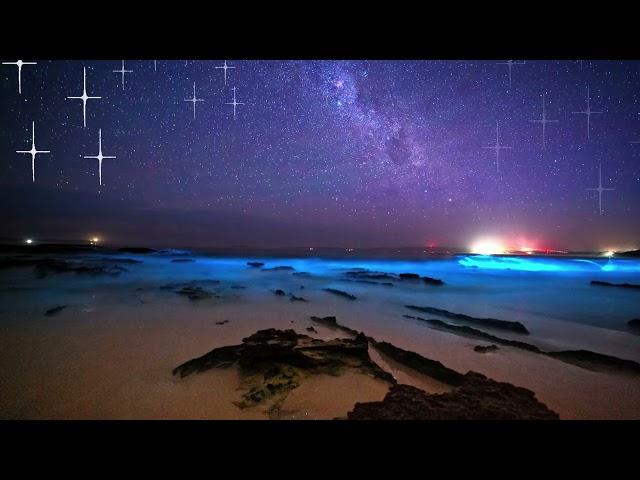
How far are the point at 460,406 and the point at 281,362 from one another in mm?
1939

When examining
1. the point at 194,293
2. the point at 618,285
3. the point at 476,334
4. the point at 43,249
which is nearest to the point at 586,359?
the point at 476,334

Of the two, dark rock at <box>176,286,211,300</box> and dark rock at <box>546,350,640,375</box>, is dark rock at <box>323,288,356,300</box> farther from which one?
dark rock at <box>546,350,640,375</box>

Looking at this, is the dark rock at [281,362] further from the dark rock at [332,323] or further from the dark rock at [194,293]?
the dark rock at [194,293]

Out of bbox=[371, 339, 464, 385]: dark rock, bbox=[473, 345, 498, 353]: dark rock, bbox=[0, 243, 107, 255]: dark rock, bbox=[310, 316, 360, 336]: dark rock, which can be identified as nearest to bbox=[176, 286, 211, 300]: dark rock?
bbox=[310, 316, 360, 336]: dark rock

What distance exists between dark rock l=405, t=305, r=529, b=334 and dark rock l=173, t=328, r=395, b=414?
367 cm

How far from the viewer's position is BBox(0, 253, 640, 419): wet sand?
110 inches

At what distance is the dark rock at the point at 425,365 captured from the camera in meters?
3.25

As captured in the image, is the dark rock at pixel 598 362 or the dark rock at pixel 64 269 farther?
the dark rock at pixel 64 269

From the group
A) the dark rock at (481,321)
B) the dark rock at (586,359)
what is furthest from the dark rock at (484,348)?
the dark rock at (481,321)

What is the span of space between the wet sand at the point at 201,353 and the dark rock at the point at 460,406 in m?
0.37

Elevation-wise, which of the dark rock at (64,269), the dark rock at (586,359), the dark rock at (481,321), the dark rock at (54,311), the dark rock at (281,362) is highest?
the dark rock at (64,269)

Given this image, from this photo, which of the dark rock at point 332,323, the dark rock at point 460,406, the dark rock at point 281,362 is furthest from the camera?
the dark rock at point 332,323

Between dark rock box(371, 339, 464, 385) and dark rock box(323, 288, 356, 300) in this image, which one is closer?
dark rock box(371, 339, 464, 385)
